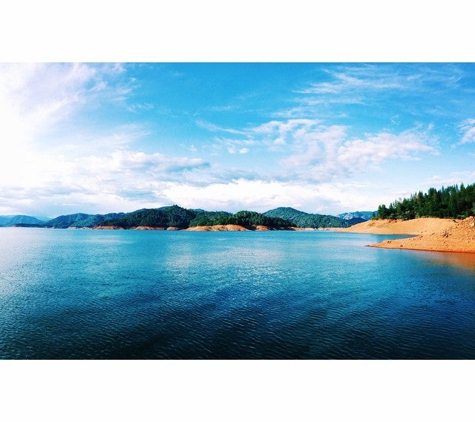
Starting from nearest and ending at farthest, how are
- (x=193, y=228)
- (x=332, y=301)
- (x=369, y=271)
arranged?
(x=332, y=301), (x=369, y=271), (x=193, y=228)

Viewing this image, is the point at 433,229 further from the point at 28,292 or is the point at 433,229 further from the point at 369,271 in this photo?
the point at 28,292

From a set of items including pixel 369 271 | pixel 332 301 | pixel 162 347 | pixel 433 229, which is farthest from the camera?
pixel 433 229

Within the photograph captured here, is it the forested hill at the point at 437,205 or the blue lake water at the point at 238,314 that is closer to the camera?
the blue lake water at the point at 238,314

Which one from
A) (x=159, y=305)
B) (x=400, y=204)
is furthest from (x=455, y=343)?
(x=400, y=204)

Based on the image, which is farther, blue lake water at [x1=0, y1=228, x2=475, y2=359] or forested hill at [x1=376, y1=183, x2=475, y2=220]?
forested hill at [x1=376, y1=183, x2=475, y2=220]

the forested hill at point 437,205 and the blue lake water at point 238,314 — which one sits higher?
the forested hill at point 437,205

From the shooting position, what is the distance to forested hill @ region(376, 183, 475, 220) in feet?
323

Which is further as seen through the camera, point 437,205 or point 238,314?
point 437,205

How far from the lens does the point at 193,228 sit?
644ft

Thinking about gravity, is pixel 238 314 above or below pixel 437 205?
below

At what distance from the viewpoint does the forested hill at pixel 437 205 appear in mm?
98562

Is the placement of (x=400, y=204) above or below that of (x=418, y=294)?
above

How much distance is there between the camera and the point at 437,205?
108 metres

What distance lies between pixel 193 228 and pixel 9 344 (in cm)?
18354
